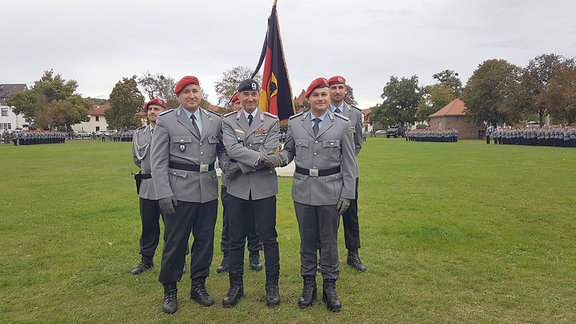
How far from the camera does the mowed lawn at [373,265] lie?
394 cm

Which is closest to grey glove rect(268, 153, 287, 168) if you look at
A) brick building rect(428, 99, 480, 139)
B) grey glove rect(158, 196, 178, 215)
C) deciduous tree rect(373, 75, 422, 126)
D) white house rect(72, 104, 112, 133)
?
grey glove rect(158, 196, 178, 215)

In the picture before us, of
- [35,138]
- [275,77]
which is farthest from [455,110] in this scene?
[275,77]

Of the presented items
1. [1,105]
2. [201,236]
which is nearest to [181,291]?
[201,236]

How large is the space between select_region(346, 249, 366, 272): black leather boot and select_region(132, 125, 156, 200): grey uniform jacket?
2438 mm

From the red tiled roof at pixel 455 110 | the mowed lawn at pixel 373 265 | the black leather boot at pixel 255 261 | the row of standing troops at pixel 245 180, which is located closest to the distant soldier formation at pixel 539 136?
the red tiled roof at pixel 455 110

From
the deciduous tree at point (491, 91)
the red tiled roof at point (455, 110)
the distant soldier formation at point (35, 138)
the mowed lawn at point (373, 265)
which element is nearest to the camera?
the mowed lawn at point (373, 265)

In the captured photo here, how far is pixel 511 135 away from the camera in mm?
34250

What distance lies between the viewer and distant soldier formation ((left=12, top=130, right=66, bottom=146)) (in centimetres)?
4141

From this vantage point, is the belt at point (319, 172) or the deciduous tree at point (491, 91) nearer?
the belt at point (319, 172)

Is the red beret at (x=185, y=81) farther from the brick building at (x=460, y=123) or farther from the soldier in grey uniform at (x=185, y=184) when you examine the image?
the brick building at (x=460, y=123)

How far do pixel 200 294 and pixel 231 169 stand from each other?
127cm

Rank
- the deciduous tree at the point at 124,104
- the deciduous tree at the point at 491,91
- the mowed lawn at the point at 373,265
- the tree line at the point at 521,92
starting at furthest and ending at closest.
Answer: the deciduous tree at the point at 124,104 < the deciduous tree at the point at 491,91 < the tree line at the point at 521,92 < the mowed lawn at the point at 373,265

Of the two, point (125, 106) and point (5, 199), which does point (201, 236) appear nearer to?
point (5, 199)

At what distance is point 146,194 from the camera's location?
500 cm
